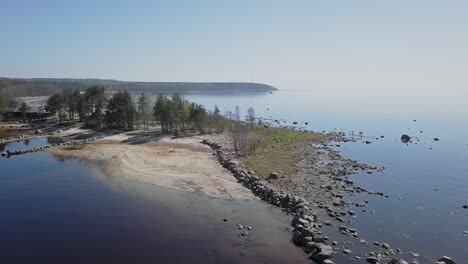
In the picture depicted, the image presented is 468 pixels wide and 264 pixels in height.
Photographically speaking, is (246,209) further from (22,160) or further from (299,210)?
(22,160)

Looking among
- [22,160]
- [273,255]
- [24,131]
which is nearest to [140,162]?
[22,160]

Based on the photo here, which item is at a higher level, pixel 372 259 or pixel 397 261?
pixel 397 261

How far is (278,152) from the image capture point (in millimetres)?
65688

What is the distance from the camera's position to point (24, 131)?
3595 inches

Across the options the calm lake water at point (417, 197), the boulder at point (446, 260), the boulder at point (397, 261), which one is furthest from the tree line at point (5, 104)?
the boulder at point (446, 260)

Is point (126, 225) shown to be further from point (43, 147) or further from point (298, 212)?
point (43, 147)

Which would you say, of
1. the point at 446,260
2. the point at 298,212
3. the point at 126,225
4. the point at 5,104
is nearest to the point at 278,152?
the point at 298,212

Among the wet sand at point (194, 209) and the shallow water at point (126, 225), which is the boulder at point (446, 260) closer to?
the wet sand at point (194, 209)

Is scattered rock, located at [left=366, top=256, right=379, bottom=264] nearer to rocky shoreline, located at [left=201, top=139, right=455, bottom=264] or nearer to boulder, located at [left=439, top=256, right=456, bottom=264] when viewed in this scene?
rocky shoreline, located at [left=201, top=139, right=455, bottom=264]

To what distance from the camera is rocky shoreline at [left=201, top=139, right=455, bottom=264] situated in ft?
93.5

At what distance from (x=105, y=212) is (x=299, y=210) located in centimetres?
1783

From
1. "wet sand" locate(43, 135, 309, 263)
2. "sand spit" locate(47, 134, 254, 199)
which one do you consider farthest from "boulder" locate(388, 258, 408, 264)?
"sand spit" locate(47, 134, 254, 199)

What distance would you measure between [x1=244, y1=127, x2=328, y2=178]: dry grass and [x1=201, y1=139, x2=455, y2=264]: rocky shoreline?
162 cm

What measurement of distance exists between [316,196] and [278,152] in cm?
2469
